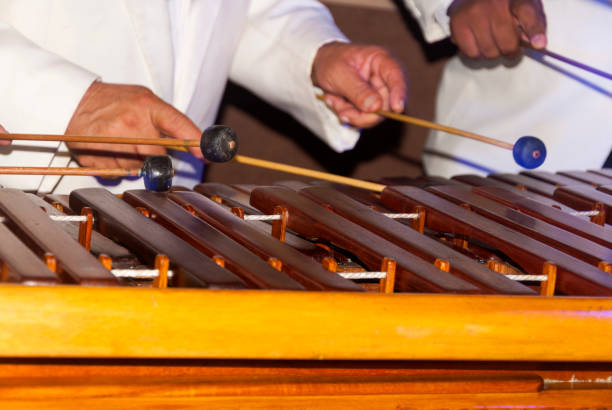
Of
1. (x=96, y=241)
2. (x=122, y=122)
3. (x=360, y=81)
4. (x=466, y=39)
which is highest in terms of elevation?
(x=466, y=39)

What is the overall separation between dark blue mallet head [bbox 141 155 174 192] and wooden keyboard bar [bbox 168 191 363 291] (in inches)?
1.7

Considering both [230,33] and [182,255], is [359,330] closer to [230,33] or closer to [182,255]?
[182,255]

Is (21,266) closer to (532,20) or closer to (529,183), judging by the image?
(529,183)

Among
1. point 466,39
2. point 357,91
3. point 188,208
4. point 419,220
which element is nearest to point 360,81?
point 357,91

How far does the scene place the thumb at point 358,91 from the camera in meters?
2.05

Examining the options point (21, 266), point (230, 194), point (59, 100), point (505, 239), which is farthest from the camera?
point (59, 100)

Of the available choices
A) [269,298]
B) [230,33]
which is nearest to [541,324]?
[269,298]

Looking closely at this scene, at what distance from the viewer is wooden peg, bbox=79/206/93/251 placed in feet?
3.95

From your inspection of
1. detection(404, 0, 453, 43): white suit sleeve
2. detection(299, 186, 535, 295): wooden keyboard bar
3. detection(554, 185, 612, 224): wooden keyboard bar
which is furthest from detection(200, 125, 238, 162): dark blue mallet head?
detection(404, 0, 453, 43): white suit sleeve

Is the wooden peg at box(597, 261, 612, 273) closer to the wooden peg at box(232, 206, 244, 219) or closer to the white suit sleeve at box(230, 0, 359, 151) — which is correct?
the wooden peg at box(232, 206, 244, 219)

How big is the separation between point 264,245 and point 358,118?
101 cm

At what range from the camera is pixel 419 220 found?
1458mm

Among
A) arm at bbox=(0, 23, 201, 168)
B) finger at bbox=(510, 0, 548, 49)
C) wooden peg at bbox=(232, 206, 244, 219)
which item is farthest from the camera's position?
finger at bbox=(510, 0, 548, 49)

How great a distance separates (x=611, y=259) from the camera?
126cm
